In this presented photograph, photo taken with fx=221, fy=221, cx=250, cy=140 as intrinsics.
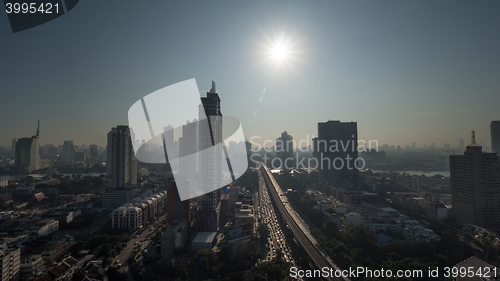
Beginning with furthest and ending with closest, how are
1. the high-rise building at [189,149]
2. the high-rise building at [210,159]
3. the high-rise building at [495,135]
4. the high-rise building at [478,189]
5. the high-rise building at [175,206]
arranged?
the high-rise building at [495,135], the high-rise building at [189,149], the high-rise building at [478,189], the high-rise building at [210,159], the high-rise building at [175,206]

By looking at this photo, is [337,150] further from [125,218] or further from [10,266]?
[10,266]

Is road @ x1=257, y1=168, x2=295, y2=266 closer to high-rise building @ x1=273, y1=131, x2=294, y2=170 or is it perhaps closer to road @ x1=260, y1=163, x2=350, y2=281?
road @ x1=260, y1=163, x2=350, y2=281

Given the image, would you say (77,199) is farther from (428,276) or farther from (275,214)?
(428,276)

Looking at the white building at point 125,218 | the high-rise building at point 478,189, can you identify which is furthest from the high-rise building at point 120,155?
the high-rise building at point 478,189

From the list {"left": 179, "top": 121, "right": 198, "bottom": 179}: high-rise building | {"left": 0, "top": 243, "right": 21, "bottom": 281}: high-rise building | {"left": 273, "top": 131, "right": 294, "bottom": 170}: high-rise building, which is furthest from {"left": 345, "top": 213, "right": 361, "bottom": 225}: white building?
{"left": 273, "top": 131, "right": 294, "bottom": 170}: high-rise building

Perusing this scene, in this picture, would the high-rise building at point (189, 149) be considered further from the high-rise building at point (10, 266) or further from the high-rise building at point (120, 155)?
the high-rise building at point (10, 266)
